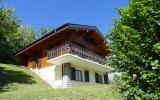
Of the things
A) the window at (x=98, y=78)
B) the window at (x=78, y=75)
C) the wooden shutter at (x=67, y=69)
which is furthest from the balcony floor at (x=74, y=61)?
the window at (x=98, y=78)

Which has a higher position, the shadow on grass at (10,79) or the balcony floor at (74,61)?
the balcony floor at (74,61)

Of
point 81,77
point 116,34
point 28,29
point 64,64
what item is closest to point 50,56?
point 64,64

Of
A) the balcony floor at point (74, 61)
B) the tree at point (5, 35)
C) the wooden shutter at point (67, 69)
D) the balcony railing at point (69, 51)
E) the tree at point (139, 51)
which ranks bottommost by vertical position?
the tree at point (139, 51)

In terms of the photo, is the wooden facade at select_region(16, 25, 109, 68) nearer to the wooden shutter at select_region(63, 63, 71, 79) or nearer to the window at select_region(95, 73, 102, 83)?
the wooden shutter at select_region(63, 63, 71, 79)

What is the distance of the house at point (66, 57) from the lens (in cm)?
3112

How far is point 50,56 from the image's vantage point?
32469 millimetres

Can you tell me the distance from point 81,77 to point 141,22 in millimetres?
24058

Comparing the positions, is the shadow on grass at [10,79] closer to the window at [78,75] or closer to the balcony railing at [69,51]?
the balcony railing at [69,51]

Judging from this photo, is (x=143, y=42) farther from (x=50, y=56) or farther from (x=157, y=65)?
(x=50, y=56)

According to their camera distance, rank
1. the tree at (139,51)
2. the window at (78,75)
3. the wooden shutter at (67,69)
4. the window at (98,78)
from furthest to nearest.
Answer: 1. the window at (98,78)
2. the window at (78,75)
3. the wooden shutter at (67,69)
4. the tree at (139,51)

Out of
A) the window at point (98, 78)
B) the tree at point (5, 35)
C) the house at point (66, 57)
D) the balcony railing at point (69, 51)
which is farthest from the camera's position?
the tree at point (5, 35)

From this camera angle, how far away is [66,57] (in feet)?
99.9

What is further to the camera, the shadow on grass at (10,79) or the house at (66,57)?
the house at (66,57)

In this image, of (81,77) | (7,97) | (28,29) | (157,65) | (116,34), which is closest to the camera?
(157,65)
